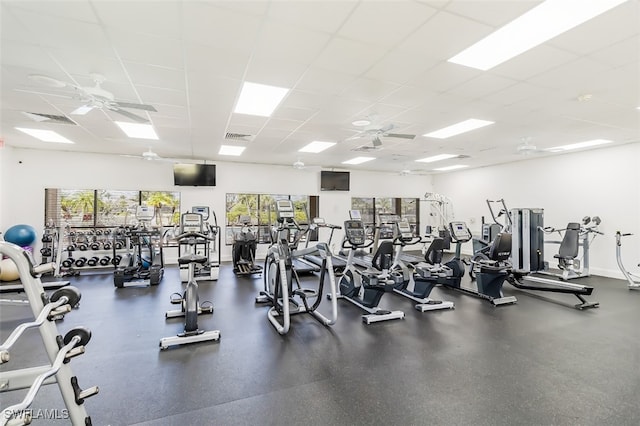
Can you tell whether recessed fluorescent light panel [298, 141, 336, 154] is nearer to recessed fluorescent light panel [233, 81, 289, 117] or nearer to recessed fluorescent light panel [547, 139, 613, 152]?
recessed fluorescent light panel [233, 81, 289, 117]

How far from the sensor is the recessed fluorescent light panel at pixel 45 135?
5465 mm

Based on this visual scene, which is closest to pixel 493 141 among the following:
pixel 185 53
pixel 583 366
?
pixel 583 366

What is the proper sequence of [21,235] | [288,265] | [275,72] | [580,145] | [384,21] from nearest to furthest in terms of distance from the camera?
[384,21] → [275,72] → [288,265] → [21,235] → [580,145]

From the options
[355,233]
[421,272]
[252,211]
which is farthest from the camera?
[252,211]

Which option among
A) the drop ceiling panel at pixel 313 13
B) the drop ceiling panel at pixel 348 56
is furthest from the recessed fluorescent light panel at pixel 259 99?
the drop ceiling panel at pixel 313 13

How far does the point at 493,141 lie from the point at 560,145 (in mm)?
1705

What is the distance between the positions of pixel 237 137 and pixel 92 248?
4805mm

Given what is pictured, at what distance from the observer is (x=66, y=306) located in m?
1.63

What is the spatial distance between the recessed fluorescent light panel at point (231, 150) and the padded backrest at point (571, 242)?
743cm

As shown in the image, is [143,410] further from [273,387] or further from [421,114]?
[421,114]

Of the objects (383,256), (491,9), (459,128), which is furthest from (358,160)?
(491,9)

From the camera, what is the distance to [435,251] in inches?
206

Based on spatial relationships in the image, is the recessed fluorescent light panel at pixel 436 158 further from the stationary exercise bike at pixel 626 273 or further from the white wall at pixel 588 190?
the stationary exercise bike at pixel 626 273

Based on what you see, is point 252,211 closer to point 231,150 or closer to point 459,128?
point 231,150
